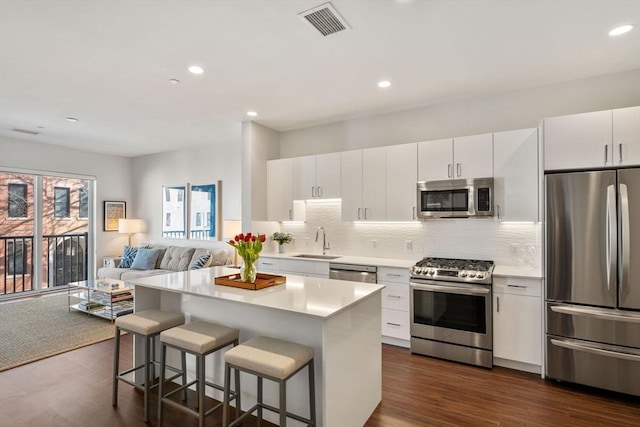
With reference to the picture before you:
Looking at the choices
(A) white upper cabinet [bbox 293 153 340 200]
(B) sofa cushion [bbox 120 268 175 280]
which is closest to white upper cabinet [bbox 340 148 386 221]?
(A) white upper cabinet [bbox 293 153 340 200]

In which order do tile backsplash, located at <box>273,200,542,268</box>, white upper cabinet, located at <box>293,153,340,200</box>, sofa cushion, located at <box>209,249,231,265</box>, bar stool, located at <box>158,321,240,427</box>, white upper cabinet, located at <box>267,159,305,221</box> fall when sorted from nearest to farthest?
1. bar stool, located at <box>158,321,240,427</box>
2. tile backsplash, located at <box>273,200,542,268</box>
3. white upper cabinet, located at <box>293,153,340,200</box>
4. white upper cabinet, located at <box>267,159,305,221</box>
5. sofa cushion, located at <box>209,249,231,265</box>

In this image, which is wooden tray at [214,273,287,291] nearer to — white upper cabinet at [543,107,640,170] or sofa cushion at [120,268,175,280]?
white upper cabinet at [543,107,640,170]

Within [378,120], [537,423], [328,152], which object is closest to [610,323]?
[537,423]

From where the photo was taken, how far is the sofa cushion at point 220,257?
583 centimetres

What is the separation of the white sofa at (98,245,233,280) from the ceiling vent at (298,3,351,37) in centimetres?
425

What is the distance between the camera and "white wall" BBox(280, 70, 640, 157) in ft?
11.0

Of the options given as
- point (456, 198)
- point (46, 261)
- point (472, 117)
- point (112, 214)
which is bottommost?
point (46, 261)

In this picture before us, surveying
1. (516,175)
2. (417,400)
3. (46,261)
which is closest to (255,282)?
(417,400)

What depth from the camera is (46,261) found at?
648 cm

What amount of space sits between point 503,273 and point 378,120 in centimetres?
248

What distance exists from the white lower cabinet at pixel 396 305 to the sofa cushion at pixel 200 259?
10.1 ft

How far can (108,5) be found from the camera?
7.29 feet

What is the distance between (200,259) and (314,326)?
3.97m

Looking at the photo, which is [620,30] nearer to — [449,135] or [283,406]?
[449,135]
